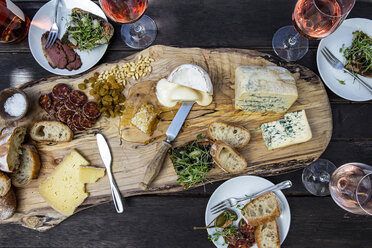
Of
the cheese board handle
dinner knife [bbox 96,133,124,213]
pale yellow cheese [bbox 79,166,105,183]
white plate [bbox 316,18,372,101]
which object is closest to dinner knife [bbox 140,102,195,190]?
the cheese board handle

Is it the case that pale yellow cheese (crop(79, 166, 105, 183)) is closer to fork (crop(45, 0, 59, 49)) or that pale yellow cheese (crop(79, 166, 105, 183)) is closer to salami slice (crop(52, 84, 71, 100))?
salami slice (crop(52, 84, 71, 100))

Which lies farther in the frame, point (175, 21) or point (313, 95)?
point (175, 21)

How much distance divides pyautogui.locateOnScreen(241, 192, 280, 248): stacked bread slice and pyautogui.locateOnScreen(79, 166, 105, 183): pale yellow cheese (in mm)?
896

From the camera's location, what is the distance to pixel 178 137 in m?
1.80

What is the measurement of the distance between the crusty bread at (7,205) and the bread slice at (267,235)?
146 cm

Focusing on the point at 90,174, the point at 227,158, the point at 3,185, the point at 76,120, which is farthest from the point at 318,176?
the point at 3,185

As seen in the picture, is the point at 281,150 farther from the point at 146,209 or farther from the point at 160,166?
the point at 146,209

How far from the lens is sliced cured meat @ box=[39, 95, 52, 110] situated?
1815 mm

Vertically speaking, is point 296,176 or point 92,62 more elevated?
point 92,62

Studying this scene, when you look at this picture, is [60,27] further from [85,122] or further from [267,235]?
[267,235]

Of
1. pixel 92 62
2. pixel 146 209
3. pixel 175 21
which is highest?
pixel 175 21

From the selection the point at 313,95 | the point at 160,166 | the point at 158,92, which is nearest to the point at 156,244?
the point at 160,166

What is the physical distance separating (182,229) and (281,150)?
792 mm

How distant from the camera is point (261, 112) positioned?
1.80 m
